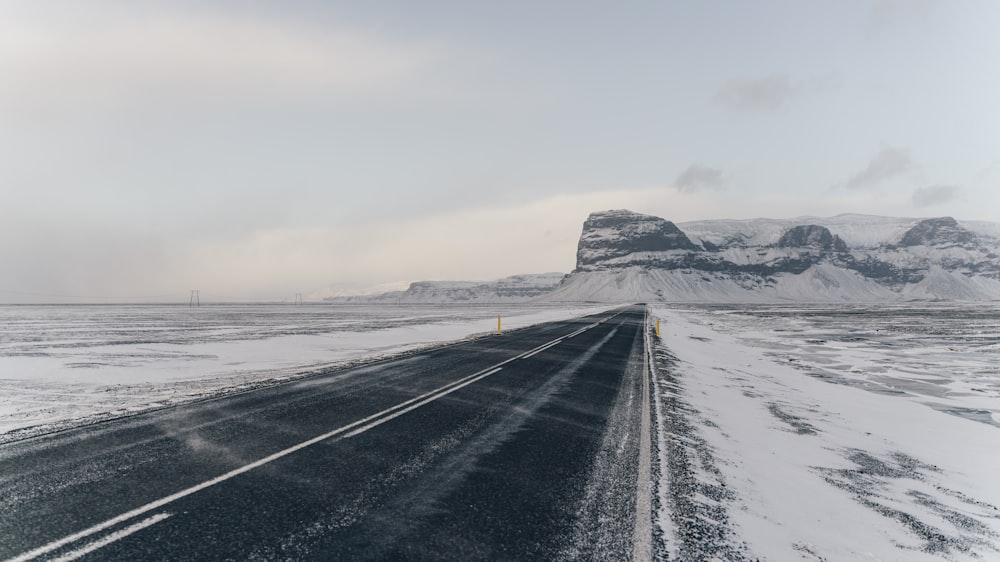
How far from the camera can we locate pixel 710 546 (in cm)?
422

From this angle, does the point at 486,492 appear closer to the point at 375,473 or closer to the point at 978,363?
the point at 375,473

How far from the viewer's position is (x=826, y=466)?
7203mm

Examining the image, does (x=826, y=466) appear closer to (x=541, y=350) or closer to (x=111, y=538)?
(x=111, y=538)

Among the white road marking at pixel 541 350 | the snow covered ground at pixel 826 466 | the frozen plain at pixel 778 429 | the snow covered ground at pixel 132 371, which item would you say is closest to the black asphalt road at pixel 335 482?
the snow covered ground at pixel 826 466

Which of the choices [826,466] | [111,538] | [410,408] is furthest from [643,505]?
[410,408]

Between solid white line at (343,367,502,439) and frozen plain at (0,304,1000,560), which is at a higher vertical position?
solid white line at (343,367,502,439)

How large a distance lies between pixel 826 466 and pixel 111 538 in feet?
27.8

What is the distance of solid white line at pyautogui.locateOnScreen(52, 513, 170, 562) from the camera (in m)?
3.75

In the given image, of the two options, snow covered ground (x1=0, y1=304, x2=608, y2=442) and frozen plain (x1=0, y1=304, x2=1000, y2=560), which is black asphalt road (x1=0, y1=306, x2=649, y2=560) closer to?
frozen plain (x1=0, y1=304, x2=1000, y2=560)

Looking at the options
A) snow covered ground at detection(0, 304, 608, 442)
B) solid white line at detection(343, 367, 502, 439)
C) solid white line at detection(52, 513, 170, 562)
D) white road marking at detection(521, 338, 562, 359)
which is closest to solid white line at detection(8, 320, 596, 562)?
solid white line at detection(343, 367, 502, 439)

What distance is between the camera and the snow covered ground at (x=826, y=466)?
4645 millimetres

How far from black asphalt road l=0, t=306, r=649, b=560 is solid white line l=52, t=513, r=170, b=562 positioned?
0.06ft

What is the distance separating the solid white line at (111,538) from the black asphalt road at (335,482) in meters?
0.02

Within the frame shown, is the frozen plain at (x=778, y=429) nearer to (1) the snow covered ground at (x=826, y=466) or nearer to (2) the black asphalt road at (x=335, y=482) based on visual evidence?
(1) the snow covered ground at (x=826, y=466)
